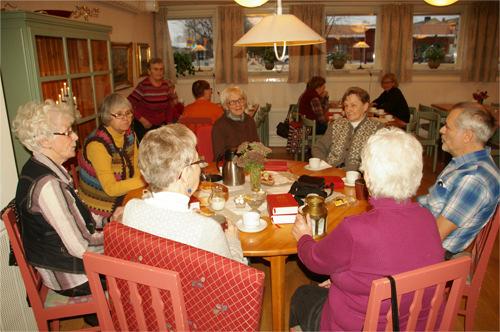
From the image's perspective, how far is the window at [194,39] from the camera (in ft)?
23.0

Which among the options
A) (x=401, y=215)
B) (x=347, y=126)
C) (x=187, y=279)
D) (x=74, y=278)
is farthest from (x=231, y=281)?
(x=347, y=126)

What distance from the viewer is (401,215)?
127 cm

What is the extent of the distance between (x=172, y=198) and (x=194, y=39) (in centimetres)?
628

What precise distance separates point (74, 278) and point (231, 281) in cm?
104

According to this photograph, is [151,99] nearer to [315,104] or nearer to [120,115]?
[315,104]

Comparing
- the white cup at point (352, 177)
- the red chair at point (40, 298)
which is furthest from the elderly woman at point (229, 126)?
the red chair at point (40, 298)

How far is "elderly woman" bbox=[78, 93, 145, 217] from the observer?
7.80 ft

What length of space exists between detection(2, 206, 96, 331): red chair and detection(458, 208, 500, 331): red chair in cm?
184

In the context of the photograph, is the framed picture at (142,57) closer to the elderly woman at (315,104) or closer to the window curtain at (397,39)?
the elderly woman at (315,104)

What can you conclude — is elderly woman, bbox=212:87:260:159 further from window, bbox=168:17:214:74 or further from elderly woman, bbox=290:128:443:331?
window, bbox=168:17:214:74

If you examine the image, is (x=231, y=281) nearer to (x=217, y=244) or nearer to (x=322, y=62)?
(x=217, y=244)

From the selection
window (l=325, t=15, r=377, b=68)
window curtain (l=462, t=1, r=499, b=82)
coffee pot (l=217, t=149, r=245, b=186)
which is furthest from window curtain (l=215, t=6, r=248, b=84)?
coffee pot (l=217, t=149, r=245, b=186)

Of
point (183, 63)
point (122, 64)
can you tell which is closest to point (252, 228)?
point (122, 64)

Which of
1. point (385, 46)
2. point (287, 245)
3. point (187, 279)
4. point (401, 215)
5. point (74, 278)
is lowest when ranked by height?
point (74, 278)
